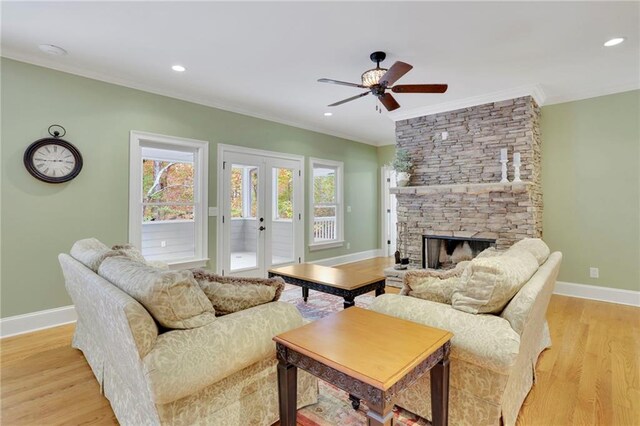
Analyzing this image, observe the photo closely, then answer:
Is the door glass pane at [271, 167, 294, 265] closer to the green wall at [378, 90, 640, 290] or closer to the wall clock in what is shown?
the wall clock

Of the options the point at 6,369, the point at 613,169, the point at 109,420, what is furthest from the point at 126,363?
the point at 613,169

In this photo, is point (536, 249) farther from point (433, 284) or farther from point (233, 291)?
point (233, 291)

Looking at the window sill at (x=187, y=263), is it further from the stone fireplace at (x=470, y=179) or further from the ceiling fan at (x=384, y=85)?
the stone fireplace at (x=470, y=179)

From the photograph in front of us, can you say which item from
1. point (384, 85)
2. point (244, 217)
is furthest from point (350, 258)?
point (384, 85)

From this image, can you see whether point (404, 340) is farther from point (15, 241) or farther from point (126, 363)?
point (15, 241)

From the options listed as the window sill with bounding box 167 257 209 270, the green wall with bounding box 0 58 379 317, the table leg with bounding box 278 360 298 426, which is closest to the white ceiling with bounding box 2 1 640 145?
the green wall with bounding box 0 58 379 317

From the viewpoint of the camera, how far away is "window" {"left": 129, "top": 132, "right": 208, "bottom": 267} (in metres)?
3.96

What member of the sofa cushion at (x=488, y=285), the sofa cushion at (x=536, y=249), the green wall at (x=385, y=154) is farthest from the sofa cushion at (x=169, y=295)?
the green wall at (x=385, y=154)

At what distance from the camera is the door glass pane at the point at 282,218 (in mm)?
5535

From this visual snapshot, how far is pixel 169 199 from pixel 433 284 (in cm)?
368

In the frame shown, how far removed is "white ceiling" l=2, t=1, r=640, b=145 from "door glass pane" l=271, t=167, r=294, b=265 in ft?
5.28

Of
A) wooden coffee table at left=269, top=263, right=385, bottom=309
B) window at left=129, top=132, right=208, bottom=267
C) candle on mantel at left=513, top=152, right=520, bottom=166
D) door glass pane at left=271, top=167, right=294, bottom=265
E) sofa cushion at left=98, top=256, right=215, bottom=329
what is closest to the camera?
sofa cushion at left=98, top=256, right=215, bottom=329

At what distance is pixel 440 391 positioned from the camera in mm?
1531

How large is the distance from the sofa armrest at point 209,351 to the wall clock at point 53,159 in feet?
9.85
